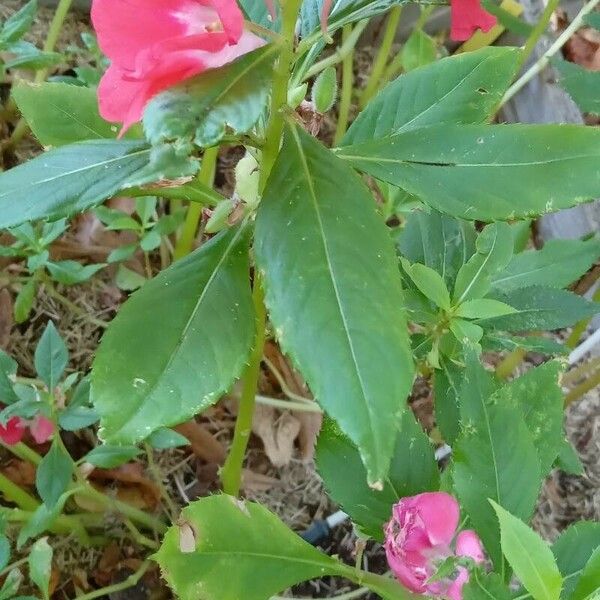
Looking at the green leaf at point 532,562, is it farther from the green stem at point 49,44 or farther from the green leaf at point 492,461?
the green stem at point 49,44

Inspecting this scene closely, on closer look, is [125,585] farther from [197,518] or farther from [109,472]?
[197,518]

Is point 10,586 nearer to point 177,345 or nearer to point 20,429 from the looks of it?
point 20,429

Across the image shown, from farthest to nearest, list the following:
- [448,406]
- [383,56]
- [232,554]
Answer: [383,56]
[448,406]
[232,554]

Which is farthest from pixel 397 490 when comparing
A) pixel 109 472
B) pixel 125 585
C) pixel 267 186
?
pixel 109 472

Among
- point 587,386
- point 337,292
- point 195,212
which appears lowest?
point 587,386

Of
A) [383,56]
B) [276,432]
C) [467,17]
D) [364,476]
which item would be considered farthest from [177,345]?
[383,56]

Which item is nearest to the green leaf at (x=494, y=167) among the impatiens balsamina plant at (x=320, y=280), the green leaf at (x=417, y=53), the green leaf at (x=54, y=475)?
the impatiens balsamina plant at (x=320, y=280)
